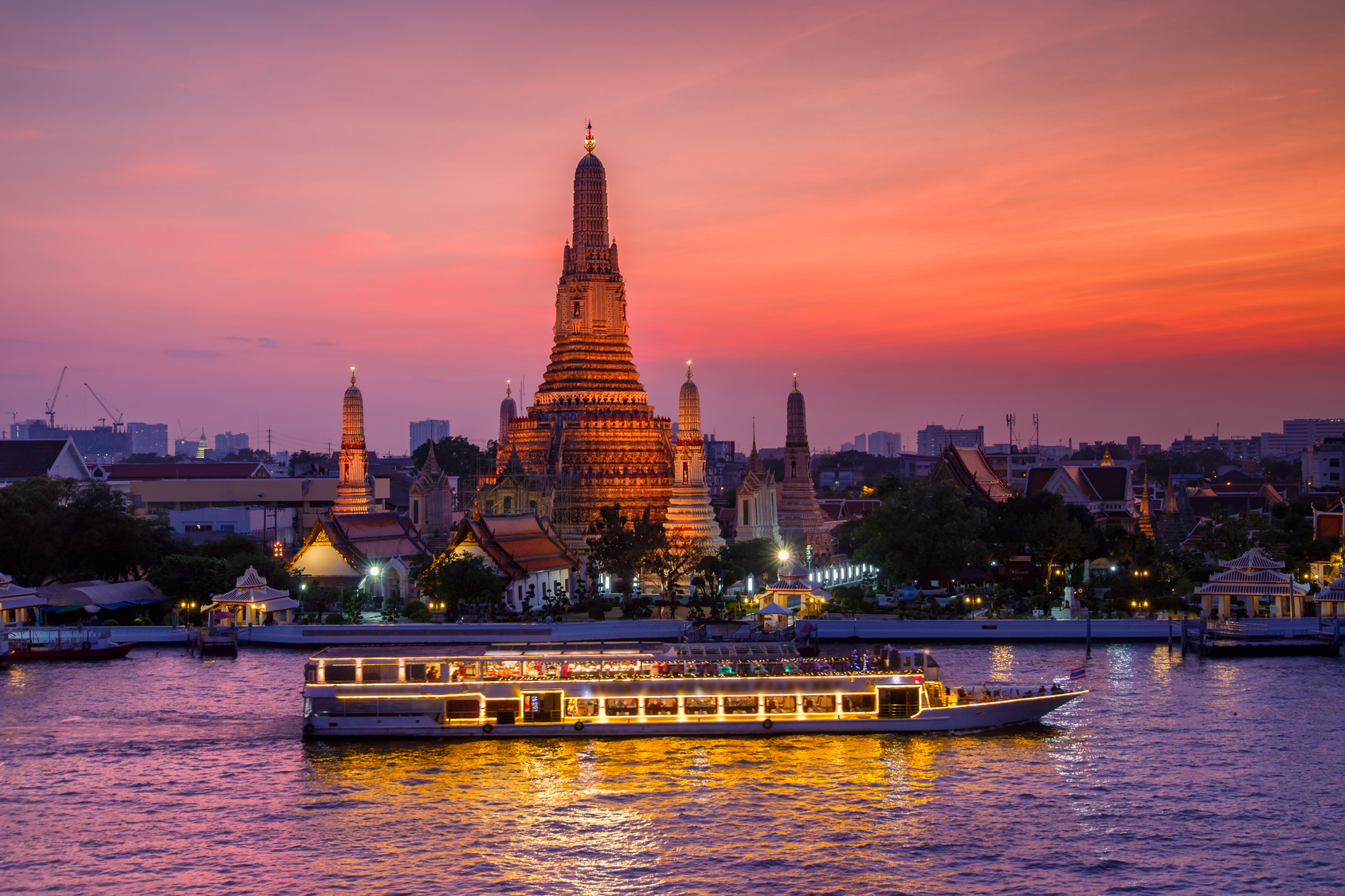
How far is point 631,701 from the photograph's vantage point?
177 ft

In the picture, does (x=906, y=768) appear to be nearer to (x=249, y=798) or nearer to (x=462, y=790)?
(x=462, y=790)

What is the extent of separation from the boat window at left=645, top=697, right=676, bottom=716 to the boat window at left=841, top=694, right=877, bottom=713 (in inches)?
236

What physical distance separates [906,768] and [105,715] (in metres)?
28.5

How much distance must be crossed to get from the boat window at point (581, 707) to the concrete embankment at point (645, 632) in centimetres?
1836

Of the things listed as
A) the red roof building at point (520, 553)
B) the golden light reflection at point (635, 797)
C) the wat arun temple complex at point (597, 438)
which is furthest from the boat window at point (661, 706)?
the wat arun temple complex at point (597, 438)

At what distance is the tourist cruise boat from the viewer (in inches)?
2089

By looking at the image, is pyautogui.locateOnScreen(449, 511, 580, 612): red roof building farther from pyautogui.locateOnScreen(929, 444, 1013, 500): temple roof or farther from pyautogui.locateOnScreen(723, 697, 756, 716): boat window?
pyautogui.locateOnScreen(929, 444, 1013, 500): temple roof

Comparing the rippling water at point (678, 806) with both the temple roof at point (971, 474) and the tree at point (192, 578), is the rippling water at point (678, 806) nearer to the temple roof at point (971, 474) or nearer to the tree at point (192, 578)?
the tree at point (192, 578)

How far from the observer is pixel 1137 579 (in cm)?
8681

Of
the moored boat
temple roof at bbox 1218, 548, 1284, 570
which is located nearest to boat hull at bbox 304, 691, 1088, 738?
the moored boat

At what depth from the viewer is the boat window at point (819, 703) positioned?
2119 inches

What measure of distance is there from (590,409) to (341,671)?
5125 cm

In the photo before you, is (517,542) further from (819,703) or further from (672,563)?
(819,703)

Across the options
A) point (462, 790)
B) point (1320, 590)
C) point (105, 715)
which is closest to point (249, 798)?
point (462, 790)
